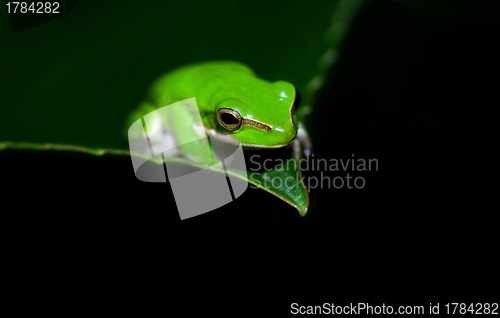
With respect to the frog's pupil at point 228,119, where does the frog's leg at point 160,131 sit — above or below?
above

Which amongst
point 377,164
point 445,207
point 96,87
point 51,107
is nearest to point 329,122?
point 377,164

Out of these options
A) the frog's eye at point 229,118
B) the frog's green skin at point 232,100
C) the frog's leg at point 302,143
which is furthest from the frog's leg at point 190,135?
the frog's leg at point 302,143

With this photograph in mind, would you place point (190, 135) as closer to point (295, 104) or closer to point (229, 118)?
point (229, 118)

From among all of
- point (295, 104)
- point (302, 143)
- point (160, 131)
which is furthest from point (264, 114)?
point (160, 131)

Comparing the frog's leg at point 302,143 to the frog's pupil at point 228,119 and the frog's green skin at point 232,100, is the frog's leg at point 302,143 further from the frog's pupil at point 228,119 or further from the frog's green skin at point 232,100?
the frog's pupil at point 228,119

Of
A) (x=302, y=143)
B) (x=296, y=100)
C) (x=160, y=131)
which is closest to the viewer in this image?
(x=296, y=100)

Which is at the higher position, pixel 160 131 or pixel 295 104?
pixel 160 131
